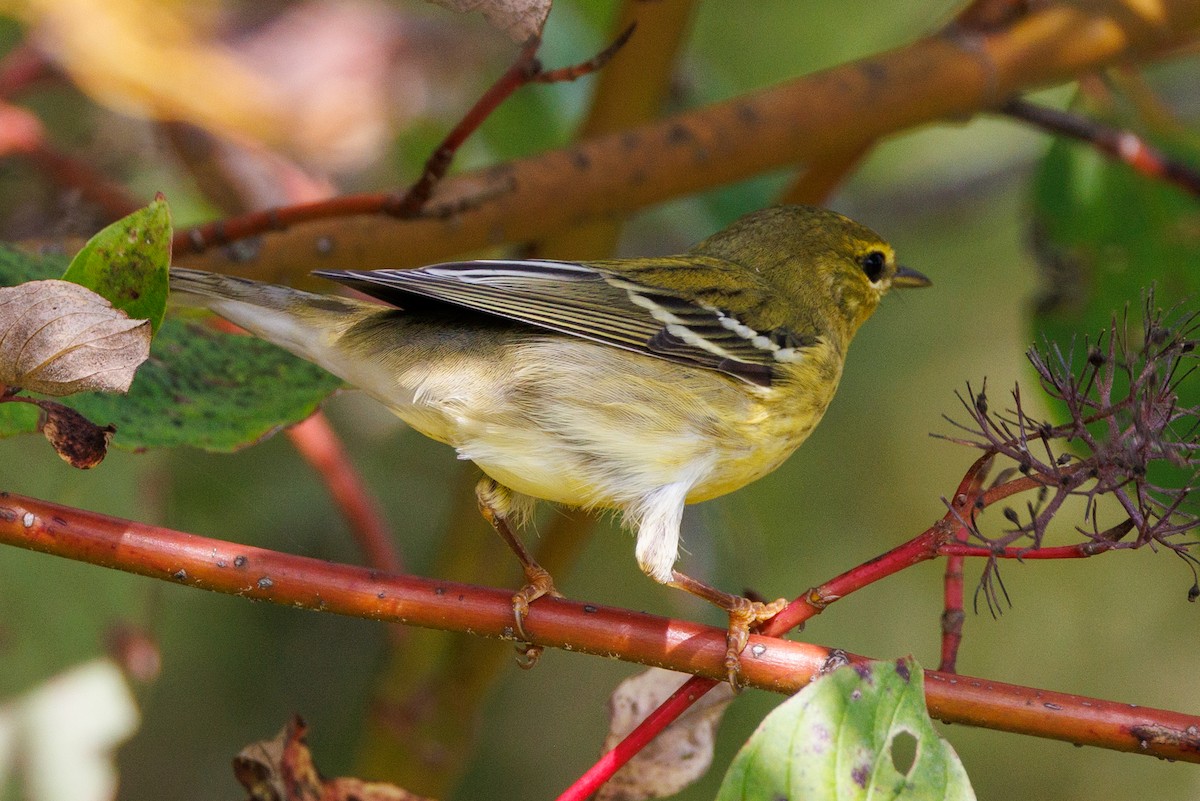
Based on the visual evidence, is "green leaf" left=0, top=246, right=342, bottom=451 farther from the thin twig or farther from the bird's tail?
the thin twig

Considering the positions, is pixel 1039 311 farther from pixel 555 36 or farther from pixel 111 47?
pixel 111 47

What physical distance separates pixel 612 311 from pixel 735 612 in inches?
27.7

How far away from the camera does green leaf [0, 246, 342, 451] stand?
1.83m

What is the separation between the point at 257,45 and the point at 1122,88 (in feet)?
7.68

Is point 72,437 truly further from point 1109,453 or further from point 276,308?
point 1109,453

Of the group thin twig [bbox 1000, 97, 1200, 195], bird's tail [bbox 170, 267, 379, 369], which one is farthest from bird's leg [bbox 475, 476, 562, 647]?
thin twig [bbox 1000, 97, 1200, 195]

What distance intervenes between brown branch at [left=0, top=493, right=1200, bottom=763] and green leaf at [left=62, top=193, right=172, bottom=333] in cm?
28

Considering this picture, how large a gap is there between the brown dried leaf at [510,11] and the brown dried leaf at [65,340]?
572mm

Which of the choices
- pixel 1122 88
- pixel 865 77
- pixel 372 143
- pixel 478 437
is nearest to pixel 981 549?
pixel 478 437

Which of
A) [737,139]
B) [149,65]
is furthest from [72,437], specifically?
[149,65]

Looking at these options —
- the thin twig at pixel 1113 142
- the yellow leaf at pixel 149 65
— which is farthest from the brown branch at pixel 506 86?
the thin twig at pixel 1113 142

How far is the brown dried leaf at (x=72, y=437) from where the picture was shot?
143cm

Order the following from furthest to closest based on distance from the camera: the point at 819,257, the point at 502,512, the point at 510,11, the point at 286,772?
the point at 819,257
the point at 502,512
the point at 286,772
the point at 510,11

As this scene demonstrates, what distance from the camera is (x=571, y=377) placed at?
2.32m
